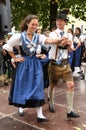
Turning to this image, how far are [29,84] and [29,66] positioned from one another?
0.29 meters

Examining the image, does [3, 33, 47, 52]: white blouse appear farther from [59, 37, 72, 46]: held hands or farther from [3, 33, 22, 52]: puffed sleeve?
[59, 37, 72, 46]: held hands

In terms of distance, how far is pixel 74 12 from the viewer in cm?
1719

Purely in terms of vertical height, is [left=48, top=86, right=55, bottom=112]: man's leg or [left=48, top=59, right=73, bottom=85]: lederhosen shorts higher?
[left=48, top=59, right=73, bottom=85]: lederhosen shorts

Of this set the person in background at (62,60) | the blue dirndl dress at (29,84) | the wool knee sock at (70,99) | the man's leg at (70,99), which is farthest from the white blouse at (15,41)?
the wool knee sock at (70,99)

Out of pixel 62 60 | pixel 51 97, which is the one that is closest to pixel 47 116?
pixel 51 97

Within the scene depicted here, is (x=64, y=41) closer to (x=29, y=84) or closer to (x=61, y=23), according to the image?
(x=61, y=23)

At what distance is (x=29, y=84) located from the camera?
5.06 metres

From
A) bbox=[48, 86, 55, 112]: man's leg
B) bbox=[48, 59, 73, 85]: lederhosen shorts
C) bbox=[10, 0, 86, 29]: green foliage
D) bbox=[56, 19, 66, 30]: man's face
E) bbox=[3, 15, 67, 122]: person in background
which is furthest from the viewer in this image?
bbox=[10, 0, 86, 29]: green foliage

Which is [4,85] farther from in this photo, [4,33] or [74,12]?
[74,12]

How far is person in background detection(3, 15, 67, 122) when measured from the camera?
5023 millimetres

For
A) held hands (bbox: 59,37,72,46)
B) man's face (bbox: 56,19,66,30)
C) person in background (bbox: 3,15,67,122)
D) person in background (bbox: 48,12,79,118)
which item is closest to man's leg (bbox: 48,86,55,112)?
person in background (bbox: 48,12,79,118)

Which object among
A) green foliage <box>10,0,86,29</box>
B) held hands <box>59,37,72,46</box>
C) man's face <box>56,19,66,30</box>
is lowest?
held hands <box>59,37,72,46</box>

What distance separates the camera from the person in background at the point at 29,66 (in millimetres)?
5023

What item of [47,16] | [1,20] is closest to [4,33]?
[1,20]
